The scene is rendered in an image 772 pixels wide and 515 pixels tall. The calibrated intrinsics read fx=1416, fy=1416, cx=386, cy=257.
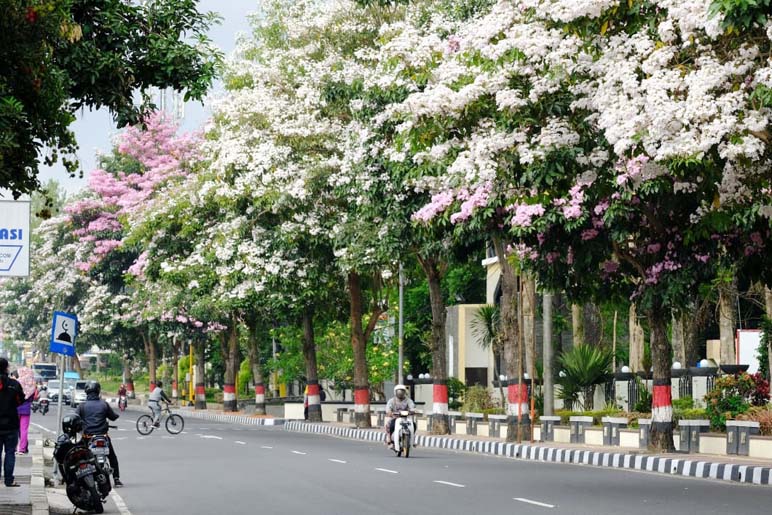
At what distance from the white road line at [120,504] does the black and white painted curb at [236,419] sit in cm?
3555

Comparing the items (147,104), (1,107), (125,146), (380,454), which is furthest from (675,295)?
(125,146)

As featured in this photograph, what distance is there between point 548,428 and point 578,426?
161 cm

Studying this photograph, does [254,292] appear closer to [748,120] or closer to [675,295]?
[675,295]

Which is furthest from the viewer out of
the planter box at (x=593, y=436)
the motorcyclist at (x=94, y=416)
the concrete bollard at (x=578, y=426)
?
the concrete bollard at (x=578, y=426)

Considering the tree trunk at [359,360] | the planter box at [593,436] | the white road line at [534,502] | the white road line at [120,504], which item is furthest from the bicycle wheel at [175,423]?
the white road line at [534,502]

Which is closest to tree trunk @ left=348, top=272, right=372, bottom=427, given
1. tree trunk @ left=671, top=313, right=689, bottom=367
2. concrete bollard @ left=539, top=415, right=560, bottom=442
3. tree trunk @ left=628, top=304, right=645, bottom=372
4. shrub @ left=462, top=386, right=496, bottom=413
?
shrub @ left=462, top=386, right=496, bottom=413

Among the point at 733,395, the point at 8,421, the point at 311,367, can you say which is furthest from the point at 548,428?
the point at 311,367

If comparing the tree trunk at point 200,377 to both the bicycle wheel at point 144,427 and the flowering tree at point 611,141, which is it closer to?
the bicycle wheel at point 144,427

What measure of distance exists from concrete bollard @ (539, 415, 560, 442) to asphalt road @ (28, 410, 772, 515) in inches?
168

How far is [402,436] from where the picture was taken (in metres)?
29.2

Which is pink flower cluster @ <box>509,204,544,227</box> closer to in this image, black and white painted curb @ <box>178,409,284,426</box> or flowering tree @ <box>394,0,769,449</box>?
flowering tree @ <box>394,0,769,449</box>

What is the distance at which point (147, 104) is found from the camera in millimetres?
16531

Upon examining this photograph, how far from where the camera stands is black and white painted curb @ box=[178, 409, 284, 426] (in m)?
56.6

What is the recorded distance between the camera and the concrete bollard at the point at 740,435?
25.2 meters
